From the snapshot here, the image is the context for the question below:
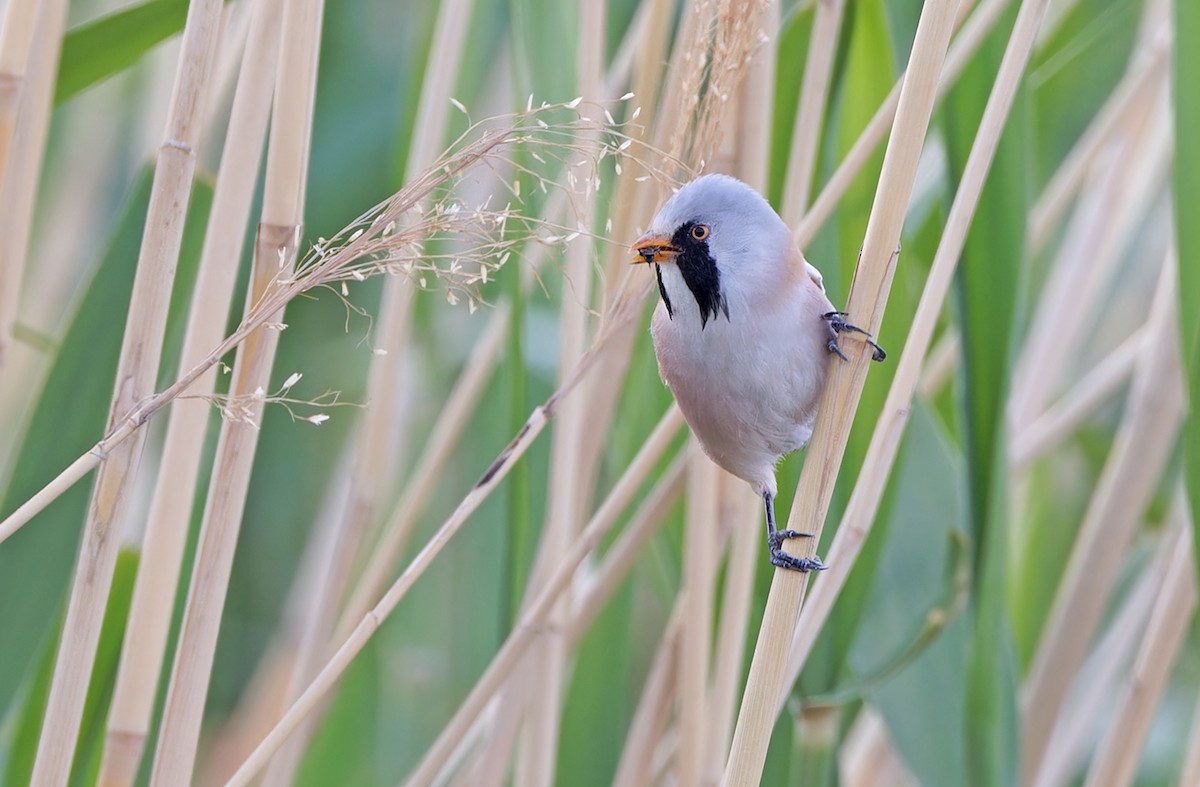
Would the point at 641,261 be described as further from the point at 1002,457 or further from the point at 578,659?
the point at 578,659

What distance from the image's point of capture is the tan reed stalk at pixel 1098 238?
1.55 meters

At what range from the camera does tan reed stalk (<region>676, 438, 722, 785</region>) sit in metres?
1.10

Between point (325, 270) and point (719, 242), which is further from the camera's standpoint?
point (719, 242)

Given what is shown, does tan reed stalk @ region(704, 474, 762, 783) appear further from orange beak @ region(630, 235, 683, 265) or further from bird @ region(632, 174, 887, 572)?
orange beak @ region(630, 235, 683, 265)

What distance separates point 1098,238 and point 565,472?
2.74ft

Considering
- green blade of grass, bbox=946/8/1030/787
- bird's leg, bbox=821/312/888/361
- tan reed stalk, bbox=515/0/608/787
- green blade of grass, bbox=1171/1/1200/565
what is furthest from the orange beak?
green blade of grass, bbox=1171/1/1200/565

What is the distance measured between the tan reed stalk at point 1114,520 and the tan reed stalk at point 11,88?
1.11m

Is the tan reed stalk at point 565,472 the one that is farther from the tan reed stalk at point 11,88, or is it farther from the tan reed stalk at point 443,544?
the tan reed stalk at point 11,88

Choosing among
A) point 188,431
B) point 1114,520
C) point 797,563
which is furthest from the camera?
point 1114,520

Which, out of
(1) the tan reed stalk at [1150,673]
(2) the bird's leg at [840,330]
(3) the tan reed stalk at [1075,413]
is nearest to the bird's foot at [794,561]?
(2) the bird's leg at [840,330]

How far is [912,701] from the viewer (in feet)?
4.08

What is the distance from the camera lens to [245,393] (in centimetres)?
87

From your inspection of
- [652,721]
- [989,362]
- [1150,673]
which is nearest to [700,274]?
[989,362]

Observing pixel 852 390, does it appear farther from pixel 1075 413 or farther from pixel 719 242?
pixel 1075 413
